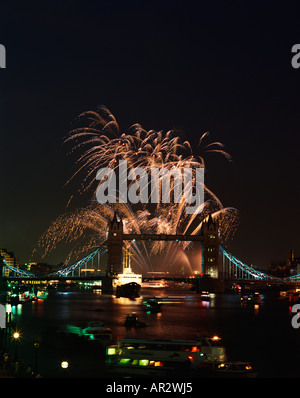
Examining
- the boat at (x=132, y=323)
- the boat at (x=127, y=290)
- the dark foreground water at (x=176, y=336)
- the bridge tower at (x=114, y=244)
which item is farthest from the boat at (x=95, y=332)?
the bridge tower at (x=114, y=244)

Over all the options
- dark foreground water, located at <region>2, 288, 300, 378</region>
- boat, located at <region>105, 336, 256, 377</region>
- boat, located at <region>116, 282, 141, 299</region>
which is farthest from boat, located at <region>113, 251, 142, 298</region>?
boat, located at <region>105, 336, 256, 377</region>

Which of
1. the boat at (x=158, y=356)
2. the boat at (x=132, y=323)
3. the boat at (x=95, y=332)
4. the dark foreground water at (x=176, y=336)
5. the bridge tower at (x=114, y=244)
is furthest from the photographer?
the bridge tower at (x=114, y=244)

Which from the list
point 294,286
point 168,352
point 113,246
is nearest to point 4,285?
point 113,246

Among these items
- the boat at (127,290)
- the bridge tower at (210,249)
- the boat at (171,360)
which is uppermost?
the bridge tower at (210,249)

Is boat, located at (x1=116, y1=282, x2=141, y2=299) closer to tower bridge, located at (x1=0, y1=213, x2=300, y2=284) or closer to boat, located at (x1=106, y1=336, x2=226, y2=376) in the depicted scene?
tower bridge, located at (x1=0, y1=213, x2=300, y2=284)

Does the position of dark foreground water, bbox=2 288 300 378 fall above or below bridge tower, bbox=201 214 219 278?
below

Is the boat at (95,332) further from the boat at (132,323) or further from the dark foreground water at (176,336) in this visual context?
the boat at (132,323)
